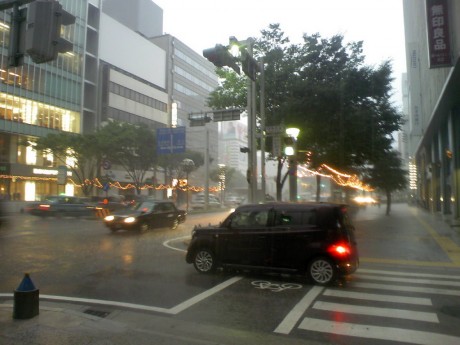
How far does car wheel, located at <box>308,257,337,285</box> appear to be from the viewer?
836 centimetres

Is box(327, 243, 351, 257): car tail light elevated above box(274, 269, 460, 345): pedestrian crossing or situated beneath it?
elevated above

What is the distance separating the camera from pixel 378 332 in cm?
575

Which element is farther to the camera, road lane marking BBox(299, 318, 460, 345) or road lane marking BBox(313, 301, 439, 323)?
road lane marking BBox(313, 301, 439, 323)

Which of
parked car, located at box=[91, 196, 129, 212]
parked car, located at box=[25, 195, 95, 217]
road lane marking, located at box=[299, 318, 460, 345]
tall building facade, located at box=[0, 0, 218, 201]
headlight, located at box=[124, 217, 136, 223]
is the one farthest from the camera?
tall building facade, located at box=[0, 0, 218, 201]

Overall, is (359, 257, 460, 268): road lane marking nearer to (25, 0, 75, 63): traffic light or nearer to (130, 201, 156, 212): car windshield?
(25, 0, 75, 63): traffic light

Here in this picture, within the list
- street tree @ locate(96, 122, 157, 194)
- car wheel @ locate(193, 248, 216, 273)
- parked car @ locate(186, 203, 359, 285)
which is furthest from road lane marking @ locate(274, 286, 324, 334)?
street tree @ locate(96, 122, 157, 194)

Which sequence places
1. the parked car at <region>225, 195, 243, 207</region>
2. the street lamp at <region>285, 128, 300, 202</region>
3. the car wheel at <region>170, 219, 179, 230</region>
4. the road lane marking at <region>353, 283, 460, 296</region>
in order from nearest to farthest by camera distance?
the road lane marking at <region>353, 283, 460, 296</region>, the street lamp at <region>285, 128, 300, 202</region>, the car wheel at <region>170, 219, 179, 230</region>, the parked car at <region>225, 195, 243, 207</region>

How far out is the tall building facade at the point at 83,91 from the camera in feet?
155

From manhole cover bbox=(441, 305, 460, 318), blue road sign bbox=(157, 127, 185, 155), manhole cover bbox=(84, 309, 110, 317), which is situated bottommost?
manhole cover bbox=(441, 305, 460, 318)

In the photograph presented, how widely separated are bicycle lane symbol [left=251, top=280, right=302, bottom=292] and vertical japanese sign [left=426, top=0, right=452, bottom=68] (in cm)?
1102

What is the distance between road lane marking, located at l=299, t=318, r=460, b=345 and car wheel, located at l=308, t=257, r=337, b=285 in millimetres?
2224

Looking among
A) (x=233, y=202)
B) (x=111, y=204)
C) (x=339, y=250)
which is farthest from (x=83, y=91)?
(x=339, y=250)

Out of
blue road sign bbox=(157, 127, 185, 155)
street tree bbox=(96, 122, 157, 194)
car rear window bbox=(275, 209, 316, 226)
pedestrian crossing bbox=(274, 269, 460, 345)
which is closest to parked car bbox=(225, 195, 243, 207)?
street tree bbox=(96, 122, 157, 194)

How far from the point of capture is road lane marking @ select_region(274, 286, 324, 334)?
587 cm
